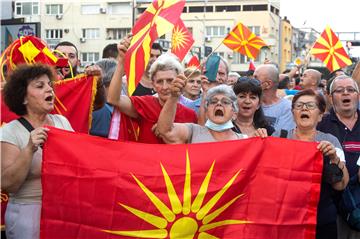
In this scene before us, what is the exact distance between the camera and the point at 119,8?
245ft

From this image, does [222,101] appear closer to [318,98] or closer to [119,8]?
[318,98]

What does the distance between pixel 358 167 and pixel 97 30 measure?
66.6 meters

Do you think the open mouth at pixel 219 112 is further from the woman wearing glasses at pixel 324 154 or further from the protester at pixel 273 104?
the protester at pixel 273 104

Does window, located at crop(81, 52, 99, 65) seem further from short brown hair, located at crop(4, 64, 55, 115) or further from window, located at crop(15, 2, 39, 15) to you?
short brown hair, located at crop(4, 64, 55, 115)

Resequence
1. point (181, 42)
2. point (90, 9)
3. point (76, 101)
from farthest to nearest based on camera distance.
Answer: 1. point (90, 9)
2. point (181, 42)
3. point (76, 101)

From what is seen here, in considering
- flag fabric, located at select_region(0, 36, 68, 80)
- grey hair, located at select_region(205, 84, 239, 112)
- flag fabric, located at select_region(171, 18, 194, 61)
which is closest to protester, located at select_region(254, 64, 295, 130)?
flag fabric, located at select_region(171, 18, 194, 61)

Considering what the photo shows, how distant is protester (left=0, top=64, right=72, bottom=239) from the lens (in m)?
4.21

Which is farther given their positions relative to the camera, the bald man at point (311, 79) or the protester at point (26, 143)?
the bald man at point (311, 79)

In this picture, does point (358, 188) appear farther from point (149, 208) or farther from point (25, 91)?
point (25, 91)

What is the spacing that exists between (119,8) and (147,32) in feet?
234

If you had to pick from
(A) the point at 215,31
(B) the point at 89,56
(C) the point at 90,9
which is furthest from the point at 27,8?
(A) the point at 215,31

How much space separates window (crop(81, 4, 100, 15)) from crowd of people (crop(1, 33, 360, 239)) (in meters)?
65.5

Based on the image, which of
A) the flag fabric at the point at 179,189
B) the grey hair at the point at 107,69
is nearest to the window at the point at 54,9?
the grey hair at the point at 107,69

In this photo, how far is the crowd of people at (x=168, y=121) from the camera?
171 inches
